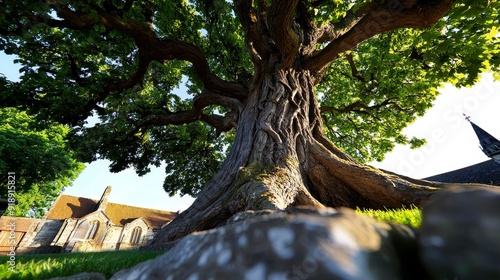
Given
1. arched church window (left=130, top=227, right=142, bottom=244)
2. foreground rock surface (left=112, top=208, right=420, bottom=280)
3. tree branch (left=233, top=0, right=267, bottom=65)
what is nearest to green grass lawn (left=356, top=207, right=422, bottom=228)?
foreground rock surface (left=112, top=208, right=420, bottom=280)

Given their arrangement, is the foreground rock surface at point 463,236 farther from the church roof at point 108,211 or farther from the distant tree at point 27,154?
the church roof at point 108,211

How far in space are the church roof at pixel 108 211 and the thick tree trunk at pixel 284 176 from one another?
143 ft

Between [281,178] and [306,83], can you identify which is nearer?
[281,178]

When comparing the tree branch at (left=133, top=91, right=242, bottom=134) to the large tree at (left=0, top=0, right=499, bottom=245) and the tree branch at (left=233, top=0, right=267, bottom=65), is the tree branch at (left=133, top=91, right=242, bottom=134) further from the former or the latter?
the tree branch at (left=233, top=0, right=267, bottom=65)

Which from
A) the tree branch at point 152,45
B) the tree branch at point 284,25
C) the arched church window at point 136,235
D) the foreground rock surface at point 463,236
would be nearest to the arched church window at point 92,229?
the arched church window at point 136,235

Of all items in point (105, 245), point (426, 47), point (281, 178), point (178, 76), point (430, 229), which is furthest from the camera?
point (105, 245)

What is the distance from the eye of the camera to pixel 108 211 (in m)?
40.9

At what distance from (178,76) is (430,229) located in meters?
12.1

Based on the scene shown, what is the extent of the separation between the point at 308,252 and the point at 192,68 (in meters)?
10.3

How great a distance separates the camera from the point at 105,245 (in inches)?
1459

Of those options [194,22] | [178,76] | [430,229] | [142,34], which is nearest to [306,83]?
[142,34]

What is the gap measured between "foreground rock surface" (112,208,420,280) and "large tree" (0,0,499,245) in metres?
2.25

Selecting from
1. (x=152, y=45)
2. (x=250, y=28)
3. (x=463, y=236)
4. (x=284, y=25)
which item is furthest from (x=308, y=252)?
(x=152, y=45)

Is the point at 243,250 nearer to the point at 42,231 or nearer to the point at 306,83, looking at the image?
the point at 306,83
